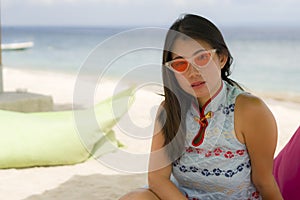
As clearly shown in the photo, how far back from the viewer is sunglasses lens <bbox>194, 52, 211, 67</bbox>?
4.84ft

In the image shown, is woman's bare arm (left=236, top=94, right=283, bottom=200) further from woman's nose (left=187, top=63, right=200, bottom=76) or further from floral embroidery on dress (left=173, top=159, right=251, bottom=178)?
woman's nose (left=187, top=63, right=200, bottom=76)

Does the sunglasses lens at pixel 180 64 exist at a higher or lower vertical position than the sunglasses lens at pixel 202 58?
lower

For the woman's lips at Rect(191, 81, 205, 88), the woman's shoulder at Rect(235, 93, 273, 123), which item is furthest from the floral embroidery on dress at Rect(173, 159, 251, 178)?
the woman's lips at Rect(191, 81, 205, 88)

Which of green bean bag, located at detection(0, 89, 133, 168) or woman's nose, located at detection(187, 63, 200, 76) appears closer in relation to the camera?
woman's nose, located at detection(187, 63, 200, 76)

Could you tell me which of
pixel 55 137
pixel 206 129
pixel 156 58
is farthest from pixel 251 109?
pixel 55 137

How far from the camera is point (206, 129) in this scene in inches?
61.3

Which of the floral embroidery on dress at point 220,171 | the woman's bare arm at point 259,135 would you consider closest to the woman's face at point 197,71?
the woman's bare arm at point 259,135

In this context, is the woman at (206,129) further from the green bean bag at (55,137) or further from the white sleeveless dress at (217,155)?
the green bean bag at (55,137)

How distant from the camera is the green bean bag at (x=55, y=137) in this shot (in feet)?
9.18

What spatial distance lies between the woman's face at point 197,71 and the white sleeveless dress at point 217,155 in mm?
57

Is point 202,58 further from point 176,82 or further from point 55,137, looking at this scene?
point 55,137

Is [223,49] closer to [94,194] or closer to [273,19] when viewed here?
[94,194]

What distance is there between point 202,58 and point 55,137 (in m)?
1.60

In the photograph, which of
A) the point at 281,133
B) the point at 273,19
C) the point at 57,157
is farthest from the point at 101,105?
the point at 273,19
